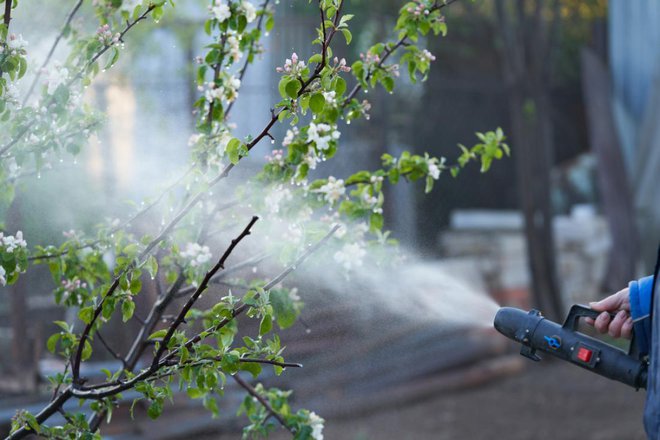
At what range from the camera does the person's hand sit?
212 centimetres

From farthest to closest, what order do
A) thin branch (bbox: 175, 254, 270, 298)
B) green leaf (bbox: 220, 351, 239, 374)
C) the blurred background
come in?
the blurred background
thin branch (bbox: 175, 254, 270, 298)
green leaf (bbox: 220, 351, 239, 374)

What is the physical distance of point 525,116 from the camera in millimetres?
7836

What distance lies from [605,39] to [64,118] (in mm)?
7774

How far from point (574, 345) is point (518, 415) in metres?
4.44

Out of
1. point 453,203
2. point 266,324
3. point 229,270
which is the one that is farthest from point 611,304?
point 453,203

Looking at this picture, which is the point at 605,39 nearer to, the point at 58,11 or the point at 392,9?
the point at 392,9

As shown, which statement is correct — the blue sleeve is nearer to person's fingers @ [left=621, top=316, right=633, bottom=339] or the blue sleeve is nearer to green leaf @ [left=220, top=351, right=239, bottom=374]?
person's fingers @ [left=621, top=316, right=633, bottom=339]

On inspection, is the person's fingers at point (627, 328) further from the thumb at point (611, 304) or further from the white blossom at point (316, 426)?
the white blossom at point (316, 426)

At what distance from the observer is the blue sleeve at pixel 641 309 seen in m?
2.03

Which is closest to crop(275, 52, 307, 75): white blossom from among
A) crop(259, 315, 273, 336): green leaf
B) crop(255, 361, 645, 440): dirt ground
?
crop(259, 315, 273, 336): green leaf

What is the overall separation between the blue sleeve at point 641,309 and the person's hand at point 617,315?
0.06 metres

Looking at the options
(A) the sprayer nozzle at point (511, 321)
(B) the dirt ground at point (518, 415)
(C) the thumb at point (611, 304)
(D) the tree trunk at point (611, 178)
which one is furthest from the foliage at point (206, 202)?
(D) the tree trunk at point (611, 178)

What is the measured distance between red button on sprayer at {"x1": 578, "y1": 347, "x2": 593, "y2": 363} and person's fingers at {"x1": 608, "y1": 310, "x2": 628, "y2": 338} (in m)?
0.11

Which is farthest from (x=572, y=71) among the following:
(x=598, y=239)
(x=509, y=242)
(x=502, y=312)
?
(x=502, y=312)
